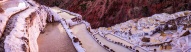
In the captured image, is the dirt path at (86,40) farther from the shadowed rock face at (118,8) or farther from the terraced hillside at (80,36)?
the shadowed rock face at (118,8)

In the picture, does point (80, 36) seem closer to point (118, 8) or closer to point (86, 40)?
point (86, 40)

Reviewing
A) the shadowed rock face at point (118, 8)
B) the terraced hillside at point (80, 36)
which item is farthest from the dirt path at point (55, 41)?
the shadowed rock face at point (118, 8)

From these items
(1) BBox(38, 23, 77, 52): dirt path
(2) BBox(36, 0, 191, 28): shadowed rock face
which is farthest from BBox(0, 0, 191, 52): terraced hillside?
(2) BBox(36, 0, 191, 28): shadowed rock face

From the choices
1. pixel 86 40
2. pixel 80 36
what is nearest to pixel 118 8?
pixel 80 36

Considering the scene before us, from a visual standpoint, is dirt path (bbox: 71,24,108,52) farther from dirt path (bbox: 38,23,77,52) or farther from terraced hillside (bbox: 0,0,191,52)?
dirt path (bbox: 38,23,77,52)

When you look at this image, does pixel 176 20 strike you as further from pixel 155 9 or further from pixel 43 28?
pixel 43 28

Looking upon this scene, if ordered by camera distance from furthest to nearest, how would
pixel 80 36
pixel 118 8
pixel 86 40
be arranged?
pixel 118 8 < pixel 80 36 < pixel 86 40
